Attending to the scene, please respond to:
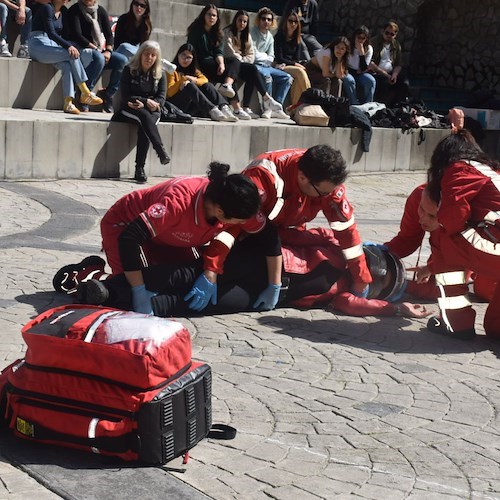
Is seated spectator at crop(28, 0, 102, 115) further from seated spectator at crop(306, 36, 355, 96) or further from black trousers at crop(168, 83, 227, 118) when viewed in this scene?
seated spectator at crop(306, 36, 355, 96)

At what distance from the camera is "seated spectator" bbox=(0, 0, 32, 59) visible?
11.8 m

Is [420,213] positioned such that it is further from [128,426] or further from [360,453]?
[128,426]

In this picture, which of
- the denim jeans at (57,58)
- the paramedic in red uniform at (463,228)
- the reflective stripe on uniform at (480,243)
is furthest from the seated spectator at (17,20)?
the reflective stripe on uniform at (480,243)

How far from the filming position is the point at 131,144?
10711mm

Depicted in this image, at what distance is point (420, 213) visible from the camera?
618 centimetres

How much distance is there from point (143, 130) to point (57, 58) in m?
1.64

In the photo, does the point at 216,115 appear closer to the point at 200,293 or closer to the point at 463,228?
the point at 200,293

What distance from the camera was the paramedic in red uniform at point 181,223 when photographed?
5230 mm

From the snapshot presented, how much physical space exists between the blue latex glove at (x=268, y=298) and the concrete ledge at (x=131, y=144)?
4.52 m

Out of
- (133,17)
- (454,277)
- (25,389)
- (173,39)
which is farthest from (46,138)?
(25,389)

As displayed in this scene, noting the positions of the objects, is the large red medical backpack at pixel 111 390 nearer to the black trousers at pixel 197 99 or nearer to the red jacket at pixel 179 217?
the red jacket at pixel 179 217

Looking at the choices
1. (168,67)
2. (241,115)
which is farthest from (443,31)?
(168,67)

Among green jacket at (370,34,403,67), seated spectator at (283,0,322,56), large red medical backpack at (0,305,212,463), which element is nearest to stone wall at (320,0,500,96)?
seated spectator at (283,0,322,56)

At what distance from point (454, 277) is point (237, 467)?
2327mm
